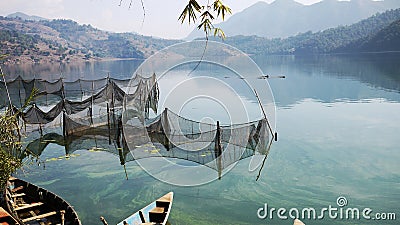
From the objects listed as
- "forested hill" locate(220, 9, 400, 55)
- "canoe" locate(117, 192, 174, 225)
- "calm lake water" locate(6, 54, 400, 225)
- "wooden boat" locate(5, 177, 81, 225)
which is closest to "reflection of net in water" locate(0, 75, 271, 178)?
"calm lake water" locate(6, 54, 400, 225)

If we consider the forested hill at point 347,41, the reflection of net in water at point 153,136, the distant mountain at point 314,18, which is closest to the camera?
the reflection of net in water at point 153,136

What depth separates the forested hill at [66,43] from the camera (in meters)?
56.8

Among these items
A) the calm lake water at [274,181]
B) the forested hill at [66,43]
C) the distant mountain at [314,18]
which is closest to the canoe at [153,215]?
the calm lake water at [274,181]

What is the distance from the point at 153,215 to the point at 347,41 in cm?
6161

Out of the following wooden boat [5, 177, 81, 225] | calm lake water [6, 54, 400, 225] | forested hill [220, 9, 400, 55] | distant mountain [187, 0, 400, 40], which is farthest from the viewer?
distant mountain [187, 0, 400, 40]

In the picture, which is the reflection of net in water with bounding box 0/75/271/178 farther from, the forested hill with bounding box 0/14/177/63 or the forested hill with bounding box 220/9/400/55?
the forested hill with bounding box 220/9/400/55

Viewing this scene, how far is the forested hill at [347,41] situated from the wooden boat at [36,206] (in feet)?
156

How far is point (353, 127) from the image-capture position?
446 inches

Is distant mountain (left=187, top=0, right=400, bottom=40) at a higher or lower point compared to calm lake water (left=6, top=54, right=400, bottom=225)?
higher

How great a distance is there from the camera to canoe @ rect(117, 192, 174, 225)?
4984mm

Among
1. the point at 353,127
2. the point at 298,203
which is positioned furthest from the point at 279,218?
the point at 353,127

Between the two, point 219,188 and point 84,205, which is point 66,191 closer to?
point 84,205

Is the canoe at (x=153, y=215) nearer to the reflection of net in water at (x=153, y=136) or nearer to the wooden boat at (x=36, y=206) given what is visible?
the wooden boat at (x=36, y=206)

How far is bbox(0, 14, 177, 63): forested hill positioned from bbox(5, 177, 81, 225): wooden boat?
28.7 m
